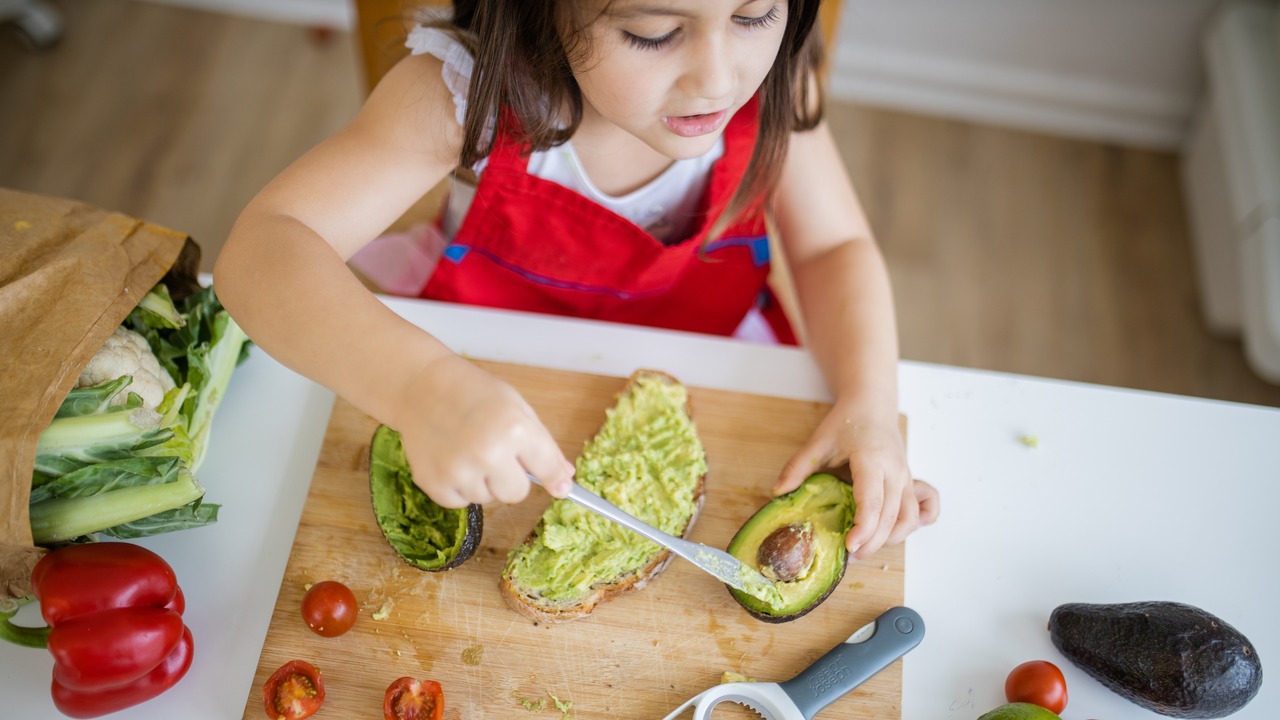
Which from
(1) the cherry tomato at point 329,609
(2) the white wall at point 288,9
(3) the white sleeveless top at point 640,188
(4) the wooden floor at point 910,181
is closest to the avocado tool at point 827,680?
(1) the cherry tomato at point 329,609

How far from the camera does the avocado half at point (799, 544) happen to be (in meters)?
1.03

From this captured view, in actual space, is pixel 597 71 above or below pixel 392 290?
above

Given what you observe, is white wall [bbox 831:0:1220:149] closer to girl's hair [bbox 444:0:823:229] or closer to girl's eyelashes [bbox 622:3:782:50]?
girl's hair [bbox 444:0:823:229]

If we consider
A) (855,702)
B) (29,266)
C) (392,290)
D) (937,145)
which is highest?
(29,266)

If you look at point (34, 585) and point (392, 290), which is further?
point (392, 290)

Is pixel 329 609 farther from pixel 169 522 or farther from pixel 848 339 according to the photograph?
pixel 848 339

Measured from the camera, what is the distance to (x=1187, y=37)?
96.3 inches

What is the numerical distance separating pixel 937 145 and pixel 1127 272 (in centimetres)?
61

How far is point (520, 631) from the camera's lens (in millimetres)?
1034

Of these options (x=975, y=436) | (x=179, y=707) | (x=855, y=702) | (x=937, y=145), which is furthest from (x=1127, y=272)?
(x=179, y=707)

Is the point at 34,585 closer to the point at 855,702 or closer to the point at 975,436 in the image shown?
the point at 855,702

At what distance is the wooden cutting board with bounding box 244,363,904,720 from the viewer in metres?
1.00

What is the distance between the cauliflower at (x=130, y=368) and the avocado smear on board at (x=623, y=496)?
44 centimetres

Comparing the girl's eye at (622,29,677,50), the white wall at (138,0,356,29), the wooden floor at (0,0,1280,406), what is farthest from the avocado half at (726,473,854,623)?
the white wall at (138,0,356,29)
